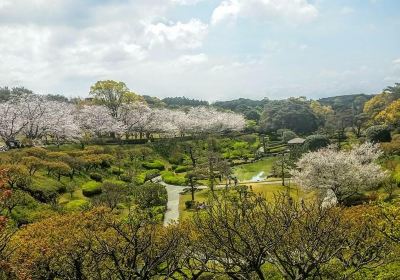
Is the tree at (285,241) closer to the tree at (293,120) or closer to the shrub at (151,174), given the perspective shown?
the shrub at (151,174)

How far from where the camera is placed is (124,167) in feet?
205

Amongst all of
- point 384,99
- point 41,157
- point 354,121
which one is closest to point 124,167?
point 41,157

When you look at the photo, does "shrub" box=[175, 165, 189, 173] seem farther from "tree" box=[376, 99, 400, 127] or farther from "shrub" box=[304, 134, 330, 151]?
"tree" box=[376, 99, 400, 127]

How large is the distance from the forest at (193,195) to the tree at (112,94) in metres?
0.31

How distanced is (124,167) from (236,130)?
49725mm

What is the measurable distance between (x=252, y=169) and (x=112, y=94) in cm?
3821

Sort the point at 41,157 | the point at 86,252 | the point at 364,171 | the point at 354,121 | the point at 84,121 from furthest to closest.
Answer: the point at 354,121 → the point at 84,121 → the point at 41,157 → the point at 364,171 → the point at 86,252

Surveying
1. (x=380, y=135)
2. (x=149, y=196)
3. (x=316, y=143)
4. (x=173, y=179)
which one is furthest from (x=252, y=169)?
(x=149, y=196)

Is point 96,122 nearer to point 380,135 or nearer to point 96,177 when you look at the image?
point 96,177

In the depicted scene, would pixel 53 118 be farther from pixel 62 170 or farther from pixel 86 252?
pixel 86 252

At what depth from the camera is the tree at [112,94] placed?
87.2 metres

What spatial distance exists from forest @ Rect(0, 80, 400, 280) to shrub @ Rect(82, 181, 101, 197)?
133 millimetres

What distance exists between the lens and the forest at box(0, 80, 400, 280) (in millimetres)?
17234

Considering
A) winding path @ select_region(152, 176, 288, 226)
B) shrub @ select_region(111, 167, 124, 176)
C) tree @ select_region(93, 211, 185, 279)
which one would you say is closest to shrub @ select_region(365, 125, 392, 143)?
winding path @ select_region(152, 176, 288, 226)
